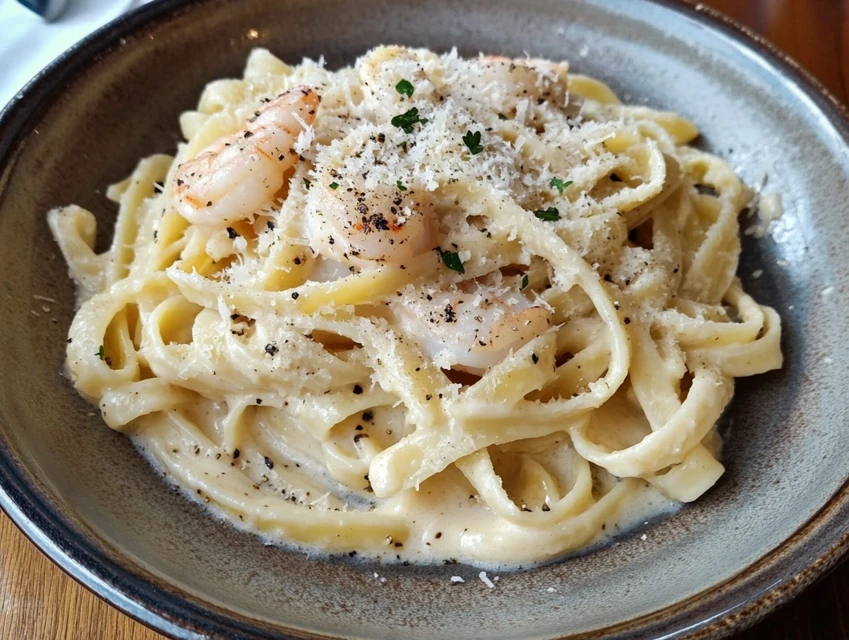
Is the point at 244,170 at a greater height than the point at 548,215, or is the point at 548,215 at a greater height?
the point at 244,170

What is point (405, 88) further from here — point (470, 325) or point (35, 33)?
point (35, 33)

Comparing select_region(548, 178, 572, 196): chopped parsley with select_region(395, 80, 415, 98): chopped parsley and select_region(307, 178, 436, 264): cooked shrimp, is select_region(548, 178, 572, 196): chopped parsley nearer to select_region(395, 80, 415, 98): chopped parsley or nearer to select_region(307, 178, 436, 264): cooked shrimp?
select_region(307, 178, 436, 264): cooked shrimp

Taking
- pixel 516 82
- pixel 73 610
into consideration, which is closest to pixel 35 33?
pixel 516 82

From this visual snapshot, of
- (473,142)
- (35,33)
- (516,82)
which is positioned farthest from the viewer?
(35,33)

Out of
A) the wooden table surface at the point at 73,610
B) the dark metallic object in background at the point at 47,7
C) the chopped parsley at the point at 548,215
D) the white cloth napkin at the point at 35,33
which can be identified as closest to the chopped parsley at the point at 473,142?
the chopped parsley at the point at 548,215

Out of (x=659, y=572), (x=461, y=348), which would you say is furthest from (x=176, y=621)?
(x=659, y=572)

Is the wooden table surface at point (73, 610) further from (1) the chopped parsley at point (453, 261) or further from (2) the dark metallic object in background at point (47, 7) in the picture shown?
(2) the dark metallic object in background at point (47, 7)
